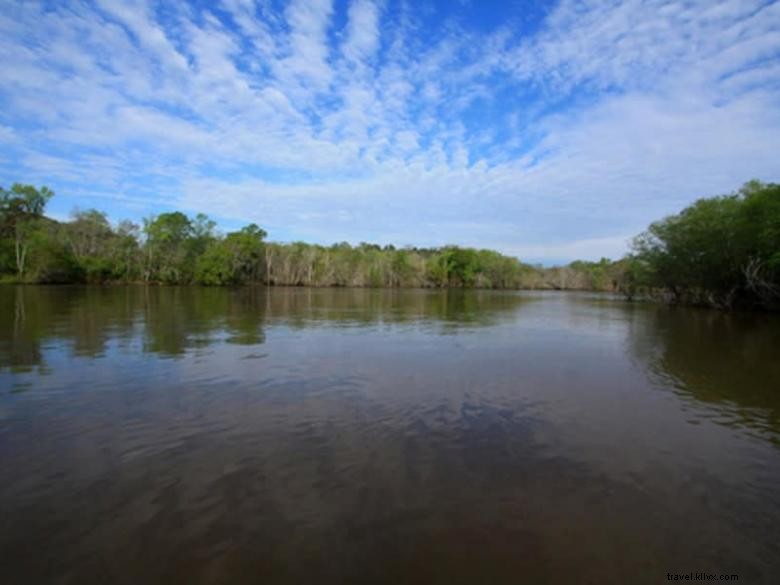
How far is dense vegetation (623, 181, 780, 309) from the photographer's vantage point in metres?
34.1

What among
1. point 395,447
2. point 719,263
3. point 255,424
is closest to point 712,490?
point 395,447

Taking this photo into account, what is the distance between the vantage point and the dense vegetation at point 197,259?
68.6 metres

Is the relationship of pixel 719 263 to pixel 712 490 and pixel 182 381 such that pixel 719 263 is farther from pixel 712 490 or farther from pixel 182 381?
pixel 182 381

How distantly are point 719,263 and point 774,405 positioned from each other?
38.0 metres

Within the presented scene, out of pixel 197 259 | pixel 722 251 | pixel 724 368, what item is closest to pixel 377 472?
pixel 724 368

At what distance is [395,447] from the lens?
6.71 meters

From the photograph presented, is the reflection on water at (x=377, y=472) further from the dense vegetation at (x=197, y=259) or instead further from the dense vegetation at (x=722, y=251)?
the dense vegetation at (x=197, y=259)

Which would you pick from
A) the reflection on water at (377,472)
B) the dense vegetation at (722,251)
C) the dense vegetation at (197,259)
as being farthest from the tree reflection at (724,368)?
the dense vegetation at (197,259)

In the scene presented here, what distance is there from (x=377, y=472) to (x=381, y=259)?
356ft

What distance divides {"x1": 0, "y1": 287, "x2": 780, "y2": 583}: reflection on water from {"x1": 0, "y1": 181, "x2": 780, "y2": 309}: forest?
32.0 m

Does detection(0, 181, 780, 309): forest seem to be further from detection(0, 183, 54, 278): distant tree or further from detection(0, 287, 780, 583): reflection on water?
Answer: detection(0, 287, 780, 583): reflection on water

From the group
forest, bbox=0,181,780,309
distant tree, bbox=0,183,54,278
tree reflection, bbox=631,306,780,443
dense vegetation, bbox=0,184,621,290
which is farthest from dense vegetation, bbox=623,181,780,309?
distant tree, bbox=0,183,54,278

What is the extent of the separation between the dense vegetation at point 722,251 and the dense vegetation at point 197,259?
5728 cm

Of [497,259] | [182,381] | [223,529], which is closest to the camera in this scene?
[223,529]
